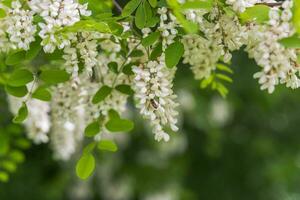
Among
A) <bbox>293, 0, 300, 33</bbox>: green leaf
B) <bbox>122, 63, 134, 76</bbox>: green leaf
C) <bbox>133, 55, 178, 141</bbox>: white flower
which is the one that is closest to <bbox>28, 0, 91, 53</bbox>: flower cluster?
<bbox>133, 55, 178, 141</bbox>: white flower

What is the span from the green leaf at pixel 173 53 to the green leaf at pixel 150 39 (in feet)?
0.15

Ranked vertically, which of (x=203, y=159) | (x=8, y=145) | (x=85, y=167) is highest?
(x=85, y=167)

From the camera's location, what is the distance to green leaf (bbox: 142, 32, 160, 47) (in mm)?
1999

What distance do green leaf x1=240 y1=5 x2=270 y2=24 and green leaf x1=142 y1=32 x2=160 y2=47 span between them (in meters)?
0.24

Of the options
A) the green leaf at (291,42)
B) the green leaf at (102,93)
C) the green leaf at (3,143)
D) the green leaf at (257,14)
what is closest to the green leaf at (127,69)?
the green leaf at (102,93)

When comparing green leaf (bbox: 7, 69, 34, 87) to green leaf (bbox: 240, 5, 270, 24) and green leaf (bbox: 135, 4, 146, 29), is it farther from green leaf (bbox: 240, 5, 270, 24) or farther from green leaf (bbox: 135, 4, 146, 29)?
green leaf (bbox: 240, 5, 270, 24)

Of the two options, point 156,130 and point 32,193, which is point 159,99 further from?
point 32,193

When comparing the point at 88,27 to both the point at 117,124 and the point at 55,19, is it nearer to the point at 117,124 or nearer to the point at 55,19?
the point at 55,19

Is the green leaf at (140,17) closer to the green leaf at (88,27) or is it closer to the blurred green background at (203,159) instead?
the green leaf at (88,27)

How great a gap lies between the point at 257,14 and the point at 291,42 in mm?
162

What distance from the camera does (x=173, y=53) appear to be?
6.55ft

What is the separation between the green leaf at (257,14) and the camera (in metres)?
1.82

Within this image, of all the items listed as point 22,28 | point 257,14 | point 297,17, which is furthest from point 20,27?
point 297,17

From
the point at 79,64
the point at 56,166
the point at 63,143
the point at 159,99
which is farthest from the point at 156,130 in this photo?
the point at 56,166
